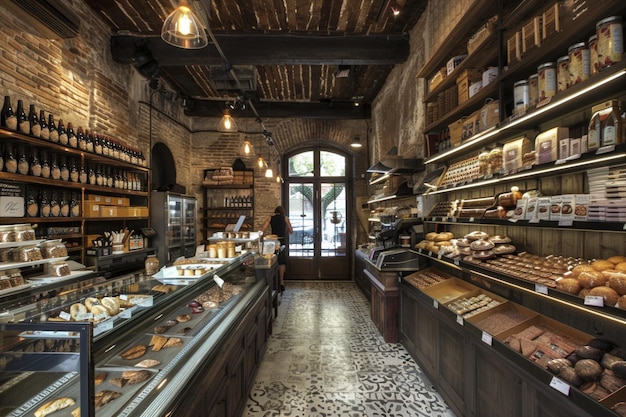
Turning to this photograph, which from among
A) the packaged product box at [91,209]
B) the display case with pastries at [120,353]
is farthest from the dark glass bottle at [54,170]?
the display case with pastries at [120,353]

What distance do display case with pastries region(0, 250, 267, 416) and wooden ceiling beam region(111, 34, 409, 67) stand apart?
3.96 m

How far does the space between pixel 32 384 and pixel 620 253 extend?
9.96 ft

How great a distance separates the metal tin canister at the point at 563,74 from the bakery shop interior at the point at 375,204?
11mm

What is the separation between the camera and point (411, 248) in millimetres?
4031

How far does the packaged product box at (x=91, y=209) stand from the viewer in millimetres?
4102

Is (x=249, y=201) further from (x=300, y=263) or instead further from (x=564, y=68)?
(x=564, y=68)

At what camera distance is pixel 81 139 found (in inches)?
156

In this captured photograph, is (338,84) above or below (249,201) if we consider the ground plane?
above

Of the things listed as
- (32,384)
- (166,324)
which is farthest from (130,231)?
(32,384)

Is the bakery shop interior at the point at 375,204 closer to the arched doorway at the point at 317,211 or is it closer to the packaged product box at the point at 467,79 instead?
the packaged product box at the point at 467,79

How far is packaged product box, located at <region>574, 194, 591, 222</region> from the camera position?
169 centimetres

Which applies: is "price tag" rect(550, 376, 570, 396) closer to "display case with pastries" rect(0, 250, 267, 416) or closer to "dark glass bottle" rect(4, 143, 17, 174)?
"display case with pastries" rect(0, 250, 267, 416)

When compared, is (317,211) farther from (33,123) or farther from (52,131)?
(33,123)

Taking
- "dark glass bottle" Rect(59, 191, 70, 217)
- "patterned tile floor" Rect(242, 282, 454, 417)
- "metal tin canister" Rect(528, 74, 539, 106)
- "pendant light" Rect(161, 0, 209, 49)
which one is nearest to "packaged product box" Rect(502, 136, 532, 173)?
"metal tin canister" Rect(528, 74, 539, 106)
